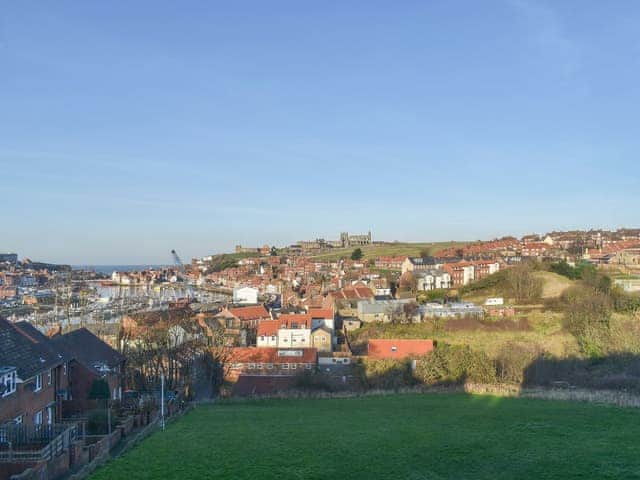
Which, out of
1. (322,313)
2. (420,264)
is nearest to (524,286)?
(322,313)

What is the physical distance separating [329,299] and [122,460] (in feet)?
155

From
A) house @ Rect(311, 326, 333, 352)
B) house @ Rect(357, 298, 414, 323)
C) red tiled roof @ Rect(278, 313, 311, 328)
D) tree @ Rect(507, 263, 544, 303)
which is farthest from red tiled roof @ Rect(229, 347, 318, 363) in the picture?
tree @ Rect(507, 263, 544, 303)

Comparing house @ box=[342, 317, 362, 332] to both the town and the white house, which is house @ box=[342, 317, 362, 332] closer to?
the town

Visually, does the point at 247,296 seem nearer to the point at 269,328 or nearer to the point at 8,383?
the point at 269,328

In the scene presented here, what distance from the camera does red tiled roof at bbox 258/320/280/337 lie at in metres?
49.8

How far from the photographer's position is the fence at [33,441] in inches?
573

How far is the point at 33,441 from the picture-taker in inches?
641

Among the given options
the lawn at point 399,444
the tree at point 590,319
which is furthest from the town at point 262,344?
the lawn at point 399,444

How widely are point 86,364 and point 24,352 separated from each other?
6352mm

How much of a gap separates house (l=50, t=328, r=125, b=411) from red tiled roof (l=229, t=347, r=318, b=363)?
12.2 m

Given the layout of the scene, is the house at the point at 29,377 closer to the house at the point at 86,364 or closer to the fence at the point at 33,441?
the fence at the point at 33,441

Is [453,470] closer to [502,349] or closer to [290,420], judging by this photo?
[290,420]

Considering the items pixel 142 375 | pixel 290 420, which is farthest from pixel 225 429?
pixel 142 375

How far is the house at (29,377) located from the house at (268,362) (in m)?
17.5
